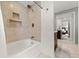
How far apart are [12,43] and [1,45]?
840 mm

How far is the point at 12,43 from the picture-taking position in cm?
225

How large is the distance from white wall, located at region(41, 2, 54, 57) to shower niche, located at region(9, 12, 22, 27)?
728 millimetres

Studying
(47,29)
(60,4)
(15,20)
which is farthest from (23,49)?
(60,4)

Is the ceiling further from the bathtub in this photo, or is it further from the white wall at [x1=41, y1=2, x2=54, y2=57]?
the bathtub

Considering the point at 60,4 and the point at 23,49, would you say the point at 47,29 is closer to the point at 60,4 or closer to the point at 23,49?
the point at 23,49

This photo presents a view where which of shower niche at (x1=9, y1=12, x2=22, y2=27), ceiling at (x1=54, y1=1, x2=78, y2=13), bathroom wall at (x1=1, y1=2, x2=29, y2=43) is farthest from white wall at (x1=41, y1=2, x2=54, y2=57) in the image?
shower niche at (x1=9, y1=12, x2=22, y2=27)

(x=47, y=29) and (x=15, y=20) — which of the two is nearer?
(x=47, y=29)

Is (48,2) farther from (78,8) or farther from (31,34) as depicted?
(78,8)

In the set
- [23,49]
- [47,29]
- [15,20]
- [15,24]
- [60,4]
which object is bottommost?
[23,49]

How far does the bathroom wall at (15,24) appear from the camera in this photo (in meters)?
2.05

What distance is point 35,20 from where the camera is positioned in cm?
254

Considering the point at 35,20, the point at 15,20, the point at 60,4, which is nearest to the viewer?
the point at 15,20

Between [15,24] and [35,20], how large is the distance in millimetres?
589

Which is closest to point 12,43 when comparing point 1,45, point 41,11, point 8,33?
point 8,33
